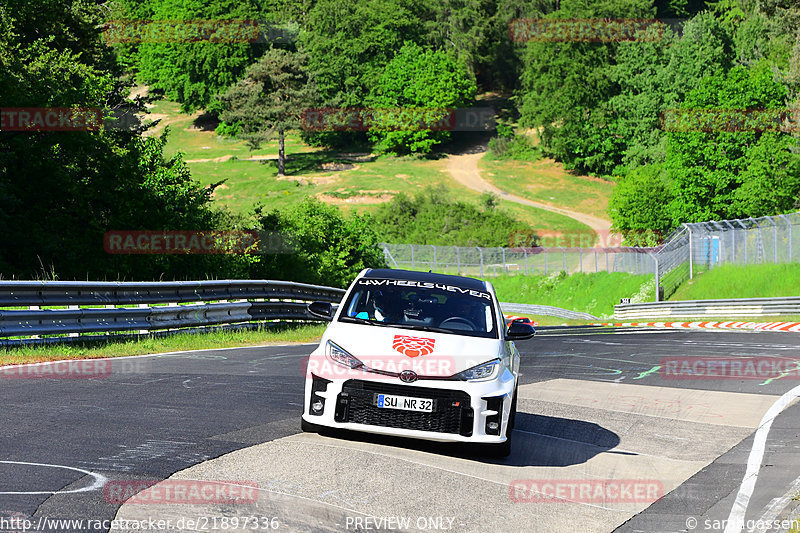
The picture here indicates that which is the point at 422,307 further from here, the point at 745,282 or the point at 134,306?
the point at 745,282

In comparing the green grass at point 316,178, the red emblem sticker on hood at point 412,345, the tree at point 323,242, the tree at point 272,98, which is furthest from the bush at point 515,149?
the red emblem sticker on hood at point 412,345

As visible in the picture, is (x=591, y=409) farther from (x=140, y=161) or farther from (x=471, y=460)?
(x=140, y=161)

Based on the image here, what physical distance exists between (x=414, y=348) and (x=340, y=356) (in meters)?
0.64

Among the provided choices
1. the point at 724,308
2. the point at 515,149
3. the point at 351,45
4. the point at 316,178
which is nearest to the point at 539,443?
the point at 724,308

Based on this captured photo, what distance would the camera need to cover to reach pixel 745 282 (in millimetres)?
43875

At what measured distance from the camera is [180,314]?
19031mm

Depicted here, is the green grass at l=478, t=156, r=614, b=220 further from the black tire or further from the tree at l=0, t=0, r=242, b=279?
the black tire

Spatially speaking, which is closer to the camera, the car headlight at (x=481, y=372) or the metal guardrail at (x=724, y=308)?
the car headlight at (x=481, y=372)

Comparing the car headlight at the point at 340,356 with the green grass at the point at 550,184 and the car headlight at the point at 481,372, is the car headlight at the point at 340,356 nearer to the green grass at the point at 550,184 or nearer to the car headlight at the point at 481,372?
the car headlight at the point at 481,372

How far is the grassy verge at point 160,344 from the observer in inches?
551

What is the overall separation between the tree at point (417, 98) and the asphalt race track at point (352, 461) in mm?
103626

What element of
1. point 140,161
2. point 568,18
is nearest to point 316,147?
point 568,18

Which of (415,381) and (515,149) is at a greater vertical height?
(415,381)

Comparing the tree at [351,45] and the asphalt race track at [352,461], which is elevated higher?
the tree at [351,45]
